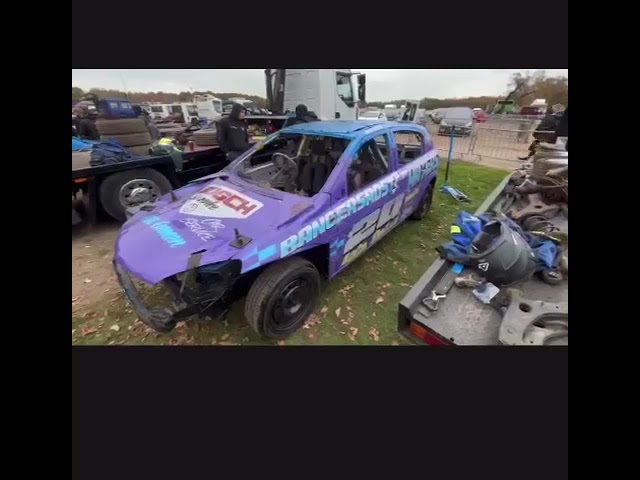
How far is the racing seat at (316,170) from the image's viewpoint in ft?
10.8

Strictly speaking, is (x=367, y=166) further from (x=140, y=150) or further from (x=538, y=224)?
(x=140, y=150)

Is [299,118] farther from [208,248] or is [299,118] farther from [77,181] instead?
[208,248]

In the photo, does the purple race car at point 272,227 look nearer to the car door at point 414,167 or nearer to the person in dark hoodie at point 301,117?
the car door at point 414,167

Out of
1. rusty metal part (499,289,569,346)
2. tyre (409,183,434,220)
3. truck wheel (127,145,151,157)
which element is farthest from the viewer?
truck wheel (127,145,151,157)

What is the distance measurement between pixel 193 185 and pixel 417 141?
131 inches

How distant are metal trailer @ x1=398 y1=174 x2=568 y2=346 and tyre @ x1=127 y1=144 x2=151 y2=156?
5137 mm

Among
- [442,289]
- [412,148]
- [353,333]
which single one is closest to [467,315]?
[442,289]

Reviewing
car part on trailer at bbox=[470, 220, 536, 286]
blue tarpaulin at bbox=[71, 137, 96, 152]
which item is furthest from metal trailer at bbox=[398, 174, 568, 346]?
blue tarpaulin at bbox=[71, 137, 96, 152]

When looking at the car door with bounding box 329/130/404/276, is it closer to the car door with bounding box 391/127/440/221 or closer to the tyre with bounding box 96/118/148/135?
the car door with bounding box 391/127/440/221

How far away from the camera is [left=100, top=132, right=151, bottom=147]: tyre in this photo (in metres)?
5.12

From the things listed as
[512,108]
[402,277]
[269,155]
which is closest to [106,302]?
[269,155]

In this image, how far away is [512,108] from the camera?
25.2m

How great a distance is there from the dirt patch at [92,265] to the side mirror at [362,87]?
322 inches

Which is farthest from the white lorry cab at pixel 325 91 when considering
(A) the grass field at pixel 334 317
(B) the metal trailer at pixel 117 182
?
(A) the grass field at pixel 334 317
